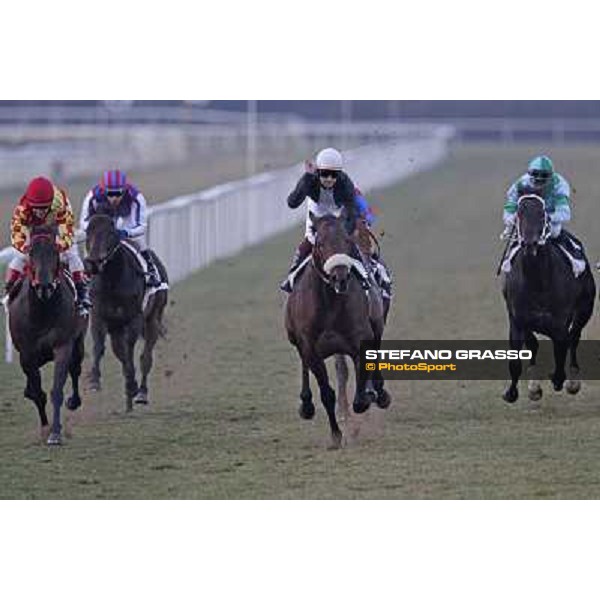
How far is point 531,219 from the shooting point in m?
11.5

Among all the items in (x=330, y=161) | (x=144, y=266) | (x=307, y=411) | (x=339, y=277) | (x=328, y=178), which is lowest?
(x=307, y=411)

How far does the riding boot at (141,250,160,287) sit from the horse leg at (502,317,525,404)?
8.08 feet

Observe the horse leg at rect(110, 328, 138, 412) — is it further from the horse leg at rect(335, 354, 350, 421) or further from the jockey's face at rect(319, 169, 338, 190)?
the jockey's face at rect(319, 169, 338, 190)

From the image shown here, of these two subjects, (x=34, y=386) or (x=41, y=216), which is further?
(x=34, y=386)

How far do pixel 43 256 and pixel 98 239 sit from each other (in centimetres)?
125

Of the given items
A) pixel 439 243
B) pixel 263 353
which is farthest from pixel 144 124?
pixel 263 353

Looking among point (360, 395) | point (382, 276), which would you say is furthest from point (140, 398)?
point (360, 395)

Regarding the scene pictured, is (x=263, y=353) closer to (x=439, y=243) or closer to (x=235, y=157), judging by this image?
(x=439, y=243)

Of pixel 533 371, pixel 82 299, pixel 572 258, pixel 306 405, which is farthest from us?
pixel 533 371

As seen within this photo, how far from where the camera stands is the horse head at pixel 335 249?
33.2 ft

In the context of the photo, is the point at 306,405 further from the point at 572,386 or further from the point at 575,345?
the point at 575,345

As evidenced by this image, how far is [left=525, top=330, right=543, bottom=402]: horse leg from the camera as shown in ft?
40.3

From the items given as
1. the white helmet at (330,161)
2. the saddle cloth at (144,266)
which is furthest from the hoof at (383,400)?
the saddle cloth at (144,266)

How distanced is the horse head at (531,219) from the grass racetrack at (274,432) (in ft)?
3.81
